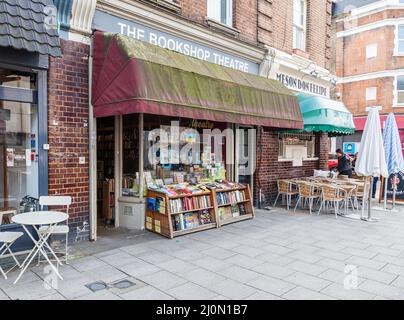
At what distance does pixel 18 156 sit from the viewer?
→ 5281 mm

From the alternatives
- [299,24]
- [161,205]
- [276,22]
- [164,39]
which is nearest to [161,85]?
[164,39]

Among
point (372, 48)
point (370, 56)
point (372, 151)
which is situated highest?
point (372, 48)

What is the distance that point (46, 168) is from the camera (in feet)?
17.2

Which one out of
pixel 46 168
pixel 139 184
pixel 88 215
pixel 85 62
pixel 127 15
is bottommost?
pixel 88 215

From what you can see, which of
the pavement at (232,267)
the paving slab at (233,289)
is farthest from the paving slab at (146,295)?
the paving slab at (233,289)

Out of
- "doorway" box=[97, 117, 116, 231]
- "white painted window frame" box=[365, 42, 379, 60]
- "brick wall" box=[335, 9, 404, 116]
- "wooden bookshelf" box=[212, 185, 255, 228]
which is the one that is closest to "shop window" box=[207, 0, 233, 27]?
"doorway" box=[97, 117, 116, 231]

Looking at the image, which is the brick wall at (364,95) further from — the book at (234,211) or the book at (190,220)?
the book at (190,220)

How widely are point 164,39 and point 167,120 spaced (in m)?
1.73

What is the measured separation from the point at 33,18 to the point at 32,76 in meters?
0.88

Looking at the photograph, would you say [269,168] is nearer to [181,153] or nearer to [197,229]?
[181,153]

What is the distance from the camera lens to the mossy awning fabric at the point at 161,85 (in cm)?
504
